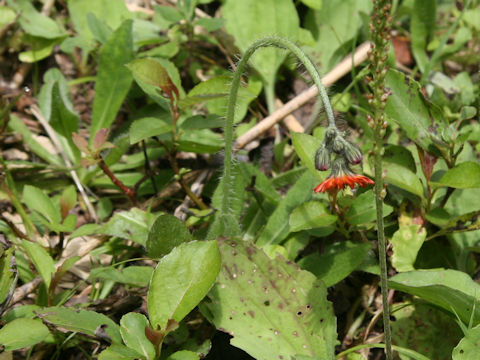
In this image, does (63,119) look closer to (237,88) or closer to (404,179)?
(237,88)

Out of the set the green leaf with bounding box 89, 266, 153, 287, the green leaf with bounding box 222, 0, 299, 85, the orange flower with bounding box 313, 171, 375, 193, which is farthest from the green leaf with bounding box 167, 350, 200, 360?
the green leaf with bounding box 222, 0, 299, 85

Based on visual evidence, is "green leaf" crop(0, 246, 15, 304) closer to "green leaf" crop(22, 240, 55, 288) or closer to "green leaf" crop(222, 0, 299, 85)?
"green leaf" crop(22, 240, 55, 288)

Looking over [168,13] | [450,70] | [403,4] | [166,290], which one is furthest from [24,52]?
[450,70]

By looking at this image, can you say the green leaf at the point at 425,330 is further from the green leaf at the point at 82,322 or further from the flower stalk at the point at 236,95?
the green leaf at the point at 82,322

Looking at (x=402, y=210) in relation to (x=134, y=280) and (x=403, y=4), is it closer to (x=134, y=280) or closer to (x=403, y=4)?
(x=134, y=280)

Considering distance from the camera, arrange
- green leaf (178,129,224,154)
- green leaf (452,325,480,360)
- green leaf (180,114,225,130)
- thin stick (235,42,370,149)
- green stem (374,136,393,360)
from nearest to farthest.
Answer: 1. green stem (374,136,393,360)
2. green leaf (452,325,480,360)
3. green leaf (180,114,225,130)
4. green leaf (178,129,224,154)
5. thin stick (235,42,370,149)

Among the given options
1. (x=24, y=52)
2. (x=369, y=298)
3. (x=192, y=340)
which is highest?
(x=24, y=52)
